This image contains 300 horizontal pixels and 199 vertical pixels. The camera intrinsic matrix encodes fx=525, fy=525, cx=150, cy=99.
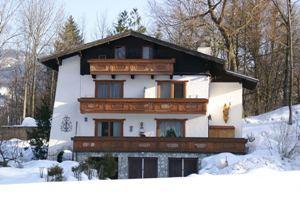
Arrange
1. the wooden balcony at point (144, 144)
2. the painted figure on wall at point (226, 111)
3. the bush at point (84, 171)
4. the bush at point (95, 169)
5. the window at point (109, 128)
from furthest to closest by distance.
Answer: the painted figure on wall at point (226, 111) < the window at point (109, 128) < the wooden balcony at point (144, 144) < the bush at point (95, 169) < the bush at point (84, 171)

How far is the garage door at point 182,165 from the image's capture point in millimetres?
28872

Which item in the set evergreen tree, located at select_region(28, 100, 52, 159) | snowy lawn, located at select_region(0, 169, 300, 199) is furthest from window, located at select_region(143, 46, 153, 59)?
snowy lawn, located at select_region(0, 169, 300, 199)

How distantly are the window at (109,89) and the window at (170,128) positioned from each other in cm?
302

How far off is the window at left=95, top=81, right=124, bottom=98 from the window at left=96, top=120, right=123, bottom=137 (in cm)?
158

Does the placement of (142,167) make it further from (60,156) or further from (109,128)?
(60,156)

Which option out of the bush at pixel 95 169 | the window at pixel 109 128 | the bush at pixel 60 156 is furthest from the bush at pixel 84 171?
the window at pixel 109 128

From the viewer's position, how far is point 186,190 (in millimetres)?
6730

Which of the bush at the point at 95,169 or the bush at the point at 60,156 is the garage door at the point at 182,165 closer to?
the bush at the point at 95,169

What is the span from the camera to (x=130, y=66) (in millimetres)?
31000

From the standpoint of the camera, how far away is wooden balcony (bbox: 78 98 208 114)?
30.4 m

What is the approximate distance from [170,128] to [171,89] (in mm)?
2350

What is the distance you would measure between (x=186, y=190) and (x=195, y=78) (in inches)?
991

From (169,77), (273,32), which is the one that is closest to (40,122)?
(169,77)

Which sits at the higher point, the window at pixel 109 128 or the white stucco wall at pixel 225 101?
the white stucco wall at pixel 225 101
